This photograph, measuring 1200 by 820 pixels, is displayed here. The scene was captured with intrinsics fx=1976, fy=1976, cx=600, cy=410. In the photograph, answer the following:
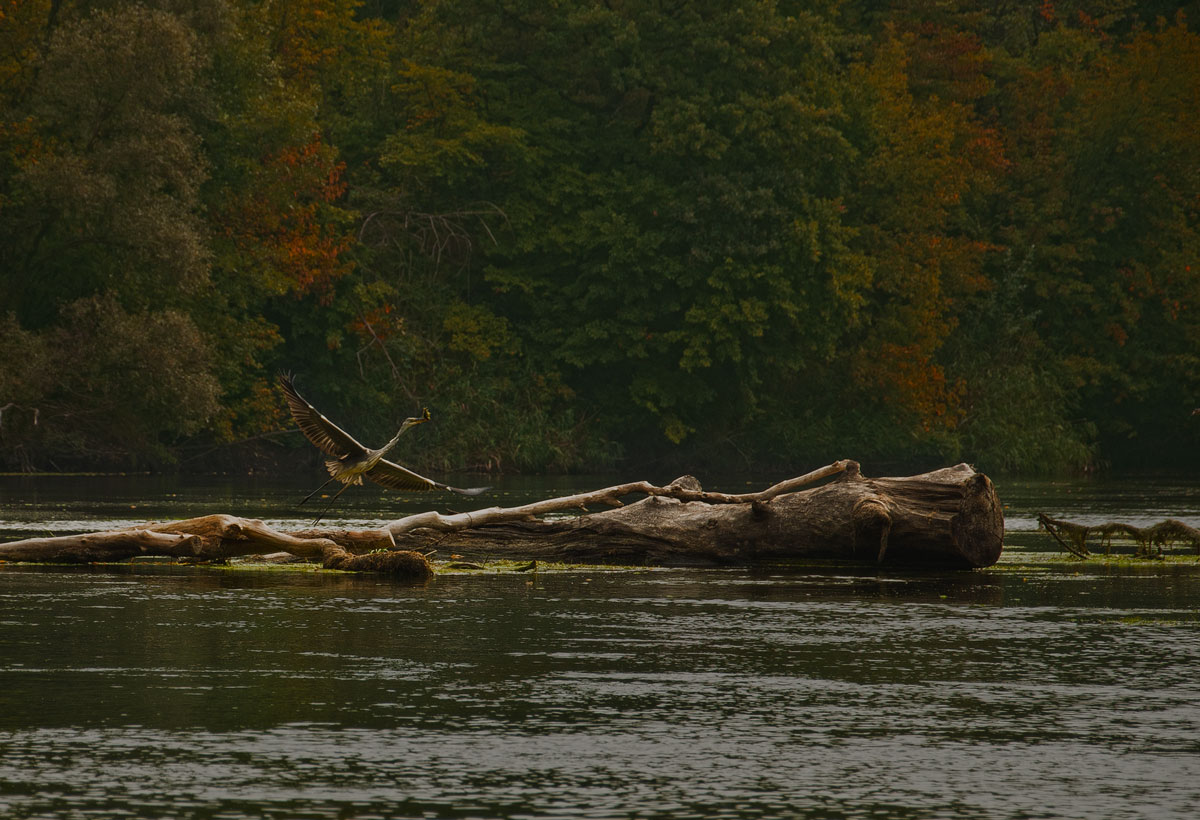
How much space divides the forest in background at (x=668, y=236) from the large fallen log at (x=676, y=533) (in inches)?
1239

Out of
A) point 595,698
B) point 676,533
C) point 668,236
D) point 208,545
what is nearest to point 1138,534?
point 676,533

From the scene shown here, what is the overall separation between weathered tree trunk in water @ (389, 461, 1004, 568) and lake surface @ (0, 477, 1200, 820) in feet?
3.90

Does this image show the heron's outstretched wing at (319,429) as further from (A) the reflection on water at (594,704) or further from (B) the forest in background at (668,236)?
(B) the forest in background at (668,236)

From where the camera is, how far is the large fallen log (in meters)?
22.7

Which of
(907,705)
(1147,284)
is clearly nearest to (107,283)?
(1147,284)

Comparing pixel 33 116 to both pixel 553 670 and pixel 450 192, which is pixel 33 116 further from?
pixel 553 670

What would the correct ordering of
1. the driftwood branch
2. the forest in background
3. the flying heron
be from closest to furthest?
1. the flying heron
2. the driftwood branch
3. the forest in background

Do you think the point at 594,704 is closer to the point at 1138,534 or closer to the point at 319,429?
the point at 319,429

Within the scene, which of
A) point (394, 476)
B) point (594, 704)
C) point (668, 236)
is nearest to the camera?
point (594, 704)

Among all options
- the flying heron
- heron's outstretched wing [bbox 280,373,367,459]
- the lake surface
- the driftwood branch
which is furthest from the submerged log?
the driftwood branch

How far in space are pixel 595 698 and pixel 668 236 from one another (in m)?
53.4

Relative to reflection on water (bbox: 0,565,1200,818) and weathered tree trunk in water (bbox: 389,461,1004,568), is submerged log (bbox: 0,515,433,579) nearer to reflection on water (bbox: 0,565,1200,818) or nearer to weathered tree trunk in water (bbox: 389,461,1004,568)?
weathered tree trunk in water (bbox: 389,461,1004,568)

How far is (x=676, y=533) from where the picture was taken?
78.3 ft

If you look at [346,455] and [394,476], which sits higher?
[346,455]
